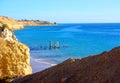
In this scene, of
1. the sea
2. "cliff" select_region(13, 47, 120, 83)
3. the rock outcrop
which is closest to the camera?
"cliff" select_region(13, 47, 120, 83)

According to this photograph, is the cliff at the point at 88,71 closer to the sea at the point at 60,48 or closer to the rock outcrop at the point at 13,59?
the rock outcrop at the point at 13,59

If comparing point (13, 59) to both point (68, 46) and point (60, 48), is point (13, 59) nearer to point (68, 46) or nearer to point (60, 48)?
point (60, 48)

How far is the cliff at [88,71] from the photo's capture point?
1290 cm

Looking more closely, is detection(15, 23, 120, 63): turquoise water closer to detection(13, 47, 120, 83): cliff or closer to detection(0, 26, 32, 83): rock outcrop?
detection(0, 26, 32, 83): rock outcrop

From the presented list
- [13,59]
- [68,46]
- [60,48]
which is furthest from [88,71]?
[68,46]

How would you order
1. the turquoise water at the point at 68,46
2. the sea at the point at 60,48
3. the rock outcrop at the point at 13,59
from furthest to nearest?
the turquoise water at the point at 68,46 → the sea at the point at 60,48 → the rock outcrop at the point at 13,59

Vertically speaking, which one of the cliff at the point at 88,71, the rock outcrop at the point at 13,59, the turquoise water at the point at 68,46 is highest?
the cliff at the point at 88,71

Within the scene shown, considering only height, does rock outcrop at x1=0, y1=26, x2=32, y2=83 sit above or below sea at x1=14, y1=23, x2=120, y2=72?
above

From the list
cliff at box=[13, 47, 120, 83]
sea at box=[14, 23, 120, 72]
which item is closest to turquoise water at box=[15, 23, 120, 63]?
sea at box=[14, 23, 120, 72]

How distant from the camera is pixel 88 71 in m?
13.9

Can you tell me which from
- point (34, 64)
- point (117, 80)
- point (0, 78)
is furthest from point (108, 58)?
point (34, 64)

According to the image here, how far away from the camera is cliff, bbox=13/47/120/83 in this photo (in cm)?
1290

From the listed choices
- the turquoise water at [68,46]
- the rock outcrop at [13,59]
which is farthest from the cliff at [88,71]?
the turquoise water at [68,46]

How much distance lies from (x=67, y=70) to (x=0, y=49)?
7.62 metres
